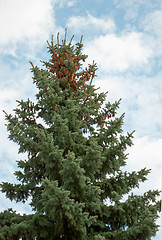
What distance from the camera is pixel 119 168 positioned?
826 centimetres

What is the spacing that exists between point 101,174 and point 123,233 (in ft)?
6.60

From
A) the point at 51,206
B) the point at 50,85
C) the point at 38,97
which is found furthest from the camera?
the point at 38,97

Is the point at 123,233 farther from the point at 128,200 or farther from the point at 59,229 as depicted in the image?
the point at 59,229

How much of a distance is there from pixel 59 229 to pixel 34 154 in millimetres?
2812

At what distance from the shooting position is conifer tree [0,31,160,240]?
6094 mm

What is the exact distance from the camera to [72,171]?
611cm

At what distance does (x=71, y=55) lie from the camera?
33.5ft

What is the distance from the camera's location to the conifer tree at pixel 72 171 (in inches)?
240

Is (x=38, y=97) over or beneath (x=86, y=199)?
over

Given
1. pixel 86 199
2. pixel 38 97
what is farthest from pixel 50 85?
pixel 86 199

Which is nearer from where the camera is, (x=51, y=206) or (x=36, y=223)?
(x=51, y=206)

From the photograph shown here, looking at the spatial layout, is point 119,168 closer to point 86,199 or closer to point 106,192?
point 106,192

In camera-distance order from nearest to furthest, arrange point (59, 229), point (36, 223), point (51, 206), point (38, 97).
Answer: point (51, 206)
point (59, 229)
point (36, 223)
point (38, 97)

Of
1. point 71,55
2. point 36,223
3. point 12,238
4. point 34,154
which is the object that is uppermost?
point 71,55
